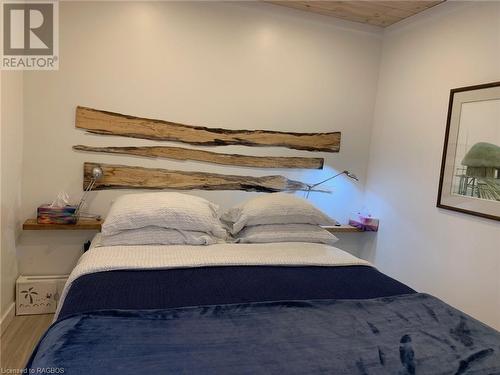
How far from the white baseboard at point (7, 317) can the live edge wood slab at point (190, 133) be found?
129 centimetres

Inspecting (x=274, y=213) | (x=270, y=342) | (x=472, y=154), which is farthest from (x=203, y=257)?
(x=472, y=154)

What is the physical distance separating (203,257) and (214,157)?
109 centimetres

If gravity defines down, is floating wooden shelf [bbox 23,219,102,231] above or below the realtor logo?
below

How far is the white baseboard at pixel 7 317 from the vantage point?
7.46 feet

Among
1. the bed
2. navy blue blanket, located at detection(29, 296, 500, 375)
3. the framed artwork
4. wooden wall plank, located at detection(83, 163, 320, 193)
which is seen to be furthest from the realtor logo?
the framed artwork

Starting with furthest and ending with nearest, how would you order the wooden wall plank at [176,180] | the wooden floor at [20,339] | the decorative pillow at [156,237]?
the wooden wall plank at [176,180]
the decorative pillow at [156,237]
the wooden floor at [20,339]

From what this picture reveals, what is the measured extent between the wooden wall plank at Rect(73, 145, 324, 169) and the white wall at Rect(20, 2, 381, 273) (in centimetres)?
5

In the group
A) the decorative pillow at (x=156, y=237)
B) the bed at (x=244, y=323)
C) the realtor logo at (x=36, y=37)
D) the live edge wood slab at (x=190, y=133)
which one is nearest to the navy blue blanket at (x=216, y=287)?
the bed at (x=244, y=323)

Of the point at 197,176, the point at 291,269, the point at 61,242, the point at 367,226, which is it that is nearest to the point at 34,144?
the point at 61,242

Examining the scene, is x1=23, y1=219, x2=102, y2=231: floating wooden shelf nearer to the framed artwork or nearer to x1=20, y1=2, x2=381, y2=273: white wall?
x1=20, y1=2, x2=381, y2=273: white wall

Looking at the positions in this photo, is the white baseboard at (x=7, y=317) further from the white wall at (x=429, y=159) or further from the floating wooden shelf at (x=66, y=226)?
the white wall at (x=429, y=159)

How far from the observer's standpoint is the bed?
3.75ft

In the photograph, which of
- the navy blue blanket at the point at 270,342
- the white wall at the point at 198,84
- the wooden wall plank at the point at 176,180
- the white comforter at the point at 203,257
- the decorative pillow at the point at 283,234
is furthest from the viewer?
the wooden wall plank at the point at 176,180

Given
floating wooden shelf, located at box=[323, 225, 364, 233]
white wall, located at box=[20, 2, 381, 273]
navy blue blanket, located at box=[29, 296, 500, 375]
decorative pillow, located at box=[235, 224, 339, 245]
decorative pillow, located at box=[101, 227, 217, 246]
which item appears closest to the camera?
navy blue blanket, located at box=[29, 296, 500, 375]
